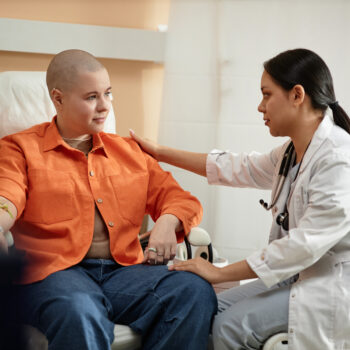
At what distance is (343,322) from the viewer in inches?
56.2

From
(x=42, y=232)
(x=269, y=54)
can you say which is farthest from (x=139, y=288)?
(x=269, y=54)

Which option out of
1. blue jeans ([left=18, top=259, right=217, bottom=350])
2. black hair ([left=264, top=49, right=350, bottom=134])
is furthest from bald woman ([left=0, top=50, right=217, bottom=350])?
black hair ([left=264, top=49, right=350, bottom=134])

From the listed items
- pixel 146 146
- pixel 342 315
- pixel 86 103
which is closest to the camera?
pixel 342 315

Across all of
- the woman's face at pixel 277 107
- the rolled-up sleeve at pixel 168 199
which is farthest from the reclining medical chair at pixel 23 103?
the woman's face at pixel 277 107

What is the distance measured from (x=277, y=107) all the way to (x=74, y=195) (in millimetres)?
686

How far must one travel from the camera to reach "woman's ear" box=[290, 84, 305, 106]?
5.12ft

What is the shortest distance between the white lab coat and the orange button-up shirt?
0.38m

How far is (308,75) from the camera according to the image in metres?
1.55

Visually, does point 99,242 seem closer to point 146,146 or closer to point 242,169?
point 146,146

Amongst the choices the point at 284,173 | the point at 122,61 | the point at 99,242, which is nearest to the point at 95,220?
the point at 99,242

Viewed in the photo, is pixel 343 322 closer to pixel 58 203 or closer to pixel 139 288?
pixel 139 288

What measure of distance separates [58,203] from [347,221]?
2.77ft

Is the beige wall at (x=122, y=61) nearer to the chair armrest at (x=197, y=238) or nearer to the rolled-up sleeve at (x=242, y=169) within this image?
the rolled-up sleeve at (x=242, y=169)

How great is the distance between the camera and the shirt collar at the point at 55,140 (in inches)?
65.7
